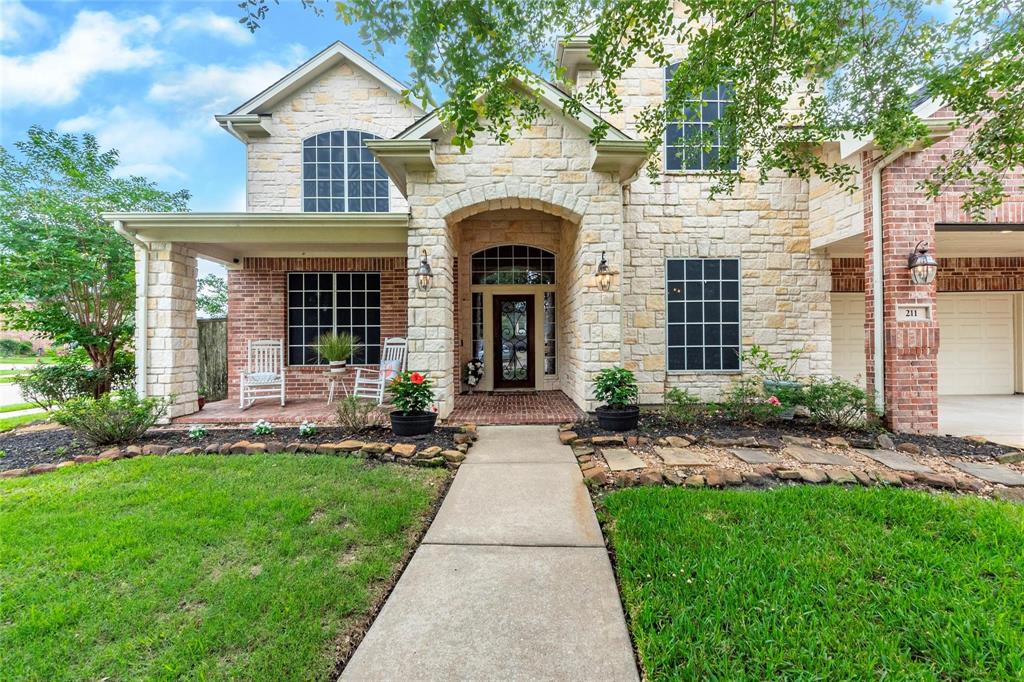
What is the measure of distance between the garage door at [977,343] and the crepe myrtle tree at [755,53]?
6.30 m

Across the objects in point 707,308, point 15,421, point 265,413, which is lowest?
point 15,421

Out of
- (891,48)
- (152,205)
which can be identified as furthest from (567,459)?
(152,205)

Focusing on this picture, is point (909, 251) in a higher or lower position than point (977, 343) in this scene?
higher

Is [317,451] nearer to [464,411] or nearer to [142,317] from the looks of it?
[464,411]

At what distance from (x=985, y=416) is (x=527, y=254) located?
795cm

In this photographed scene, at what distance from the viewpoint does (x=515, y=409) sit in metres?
6.61

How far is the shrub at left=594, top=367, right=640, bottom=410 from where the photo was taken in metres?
5.35

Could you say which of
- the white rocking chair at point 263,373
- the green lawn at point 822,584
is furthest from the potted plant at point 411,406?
the white rocking chair at point 263,373

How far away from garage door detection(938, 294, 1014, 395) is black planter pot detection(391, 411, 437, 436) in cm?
1072

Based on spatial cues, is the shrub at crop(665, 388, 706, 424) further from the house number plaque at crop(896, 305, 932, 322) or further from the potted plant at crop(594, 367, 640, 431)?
the house number plaque at crop(896, 305, 932, 322)

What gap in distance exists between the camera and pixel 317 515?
10.2ft

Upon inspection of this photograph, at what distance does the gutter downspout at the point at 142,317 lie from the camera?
5953 millimetres

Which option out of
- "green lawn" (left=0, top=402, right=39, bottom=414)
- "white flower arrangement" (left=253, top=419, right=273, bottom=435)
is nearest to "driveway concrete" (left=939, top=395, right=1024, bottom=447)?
"white flower arrangement" (left=253, top=419, right=273, bottom=435)

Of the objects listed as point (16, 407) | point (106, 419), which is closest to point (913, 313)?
point (106, 419)
